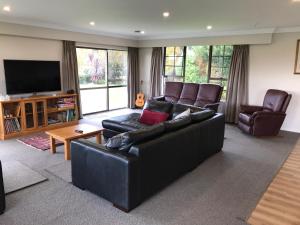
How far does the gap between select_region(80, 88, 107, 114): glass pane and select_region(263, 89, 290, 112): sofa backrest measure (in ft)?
14.9

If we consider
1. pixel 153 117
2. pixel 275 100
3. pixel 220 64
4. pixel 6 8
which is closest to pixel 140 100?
pixel 220 64

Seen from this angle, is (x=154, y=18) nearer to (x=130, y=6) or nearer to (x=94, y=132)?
(x=130, y=6)

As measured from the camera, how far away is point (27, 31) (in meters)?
5.12

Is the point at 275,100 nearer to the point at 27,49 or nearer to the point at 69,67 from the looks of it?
the point at 69,67

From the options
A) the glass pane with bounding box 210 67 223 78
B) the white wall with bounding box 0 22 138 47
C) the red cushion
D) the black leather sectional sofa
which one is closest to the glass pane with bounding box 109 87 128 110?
the white wall with bounding box 0 22 138 47

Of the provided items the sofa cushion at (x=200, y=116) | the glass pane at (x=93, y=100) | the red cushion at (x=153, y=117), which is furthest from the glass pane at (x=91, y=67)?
the sofa cushion at (x=200, y=116)

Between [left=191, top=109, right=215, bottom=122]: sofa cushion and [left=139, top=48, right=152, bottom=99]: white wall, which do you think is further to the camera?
[left=139, top=48, right=152, bottom=99]: white wall

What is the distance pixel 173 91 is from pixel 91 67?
2466 millimetres

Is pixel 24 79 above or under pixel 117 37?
under

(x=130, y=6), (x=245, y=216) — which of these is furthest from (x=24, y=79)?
(x=245, y=216)

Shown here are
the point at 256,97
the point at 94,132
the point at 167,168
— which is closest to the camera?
the point at 167,168

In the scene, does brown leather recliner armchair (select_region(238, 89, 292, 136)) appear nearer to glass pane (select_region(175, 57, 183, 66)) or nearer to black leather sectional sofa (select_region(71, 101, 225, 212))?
black leather sectional sofa (select_region(71, 101, 225, 212))

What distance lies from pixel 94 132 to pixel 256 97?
4.29m

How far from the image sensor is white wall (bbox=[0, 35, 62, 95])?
498 centimetres
